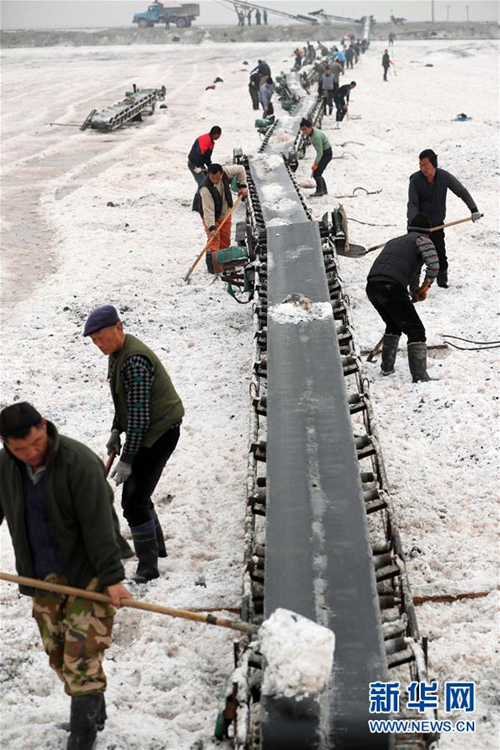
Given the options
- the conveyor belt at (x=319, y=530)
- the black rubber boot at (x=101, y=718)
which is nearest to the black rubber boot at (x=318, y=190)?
the conveyor belt at (x=319, y=530)

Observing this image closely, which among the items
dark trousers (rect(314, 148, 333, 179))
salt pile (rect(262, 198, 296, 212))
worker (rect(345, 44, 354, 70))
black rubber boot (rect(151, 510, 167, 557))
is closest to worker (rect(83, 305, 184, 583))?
black rubber boot (rect(151, 510, 167, 557))

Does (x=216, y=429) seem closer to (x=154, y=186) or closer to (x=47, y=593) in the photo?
(x=47, y=593)

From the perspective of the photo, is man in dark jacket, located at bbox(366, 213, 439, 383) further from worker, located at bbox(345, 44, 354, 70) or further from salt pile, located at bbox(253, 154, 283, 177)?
worker, located at bbox(345, 44, 354, 70)

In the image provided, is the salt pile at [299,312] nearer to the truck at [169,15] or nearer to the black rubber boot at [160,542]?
the black rubber boot at [160,542]

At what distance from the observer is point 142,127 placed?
77.9 ft

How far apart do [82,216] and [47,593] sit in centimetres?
1105

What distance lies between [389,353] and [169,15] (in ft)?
247

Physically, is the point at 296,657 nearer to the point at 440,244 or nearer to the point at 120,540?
the point at 120,540

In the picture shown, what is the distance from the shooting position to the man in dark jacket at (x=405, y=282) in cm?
674

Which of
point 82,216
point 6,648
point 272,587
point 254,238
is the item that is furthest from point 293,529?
point 82,216

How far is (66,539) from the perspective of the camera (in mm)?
3203

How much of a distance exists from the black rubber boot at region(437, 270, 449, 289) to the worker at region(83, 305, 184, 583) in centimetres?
573

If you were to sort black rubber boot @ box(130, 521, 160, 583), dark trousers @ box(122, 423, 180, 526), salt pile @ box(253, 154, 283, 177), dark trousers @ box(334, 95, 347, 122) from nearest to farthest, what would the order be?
dark trousers @ box(122, 423, 180, 526) → black rubber boot @ box(130, 521, 160, 583) → salt pile @ box(253, 154, 283, 177) → dark trousers @ box(334, 95, 347, 122)

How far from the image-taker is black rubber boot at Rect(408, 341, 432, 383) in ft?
23.0
